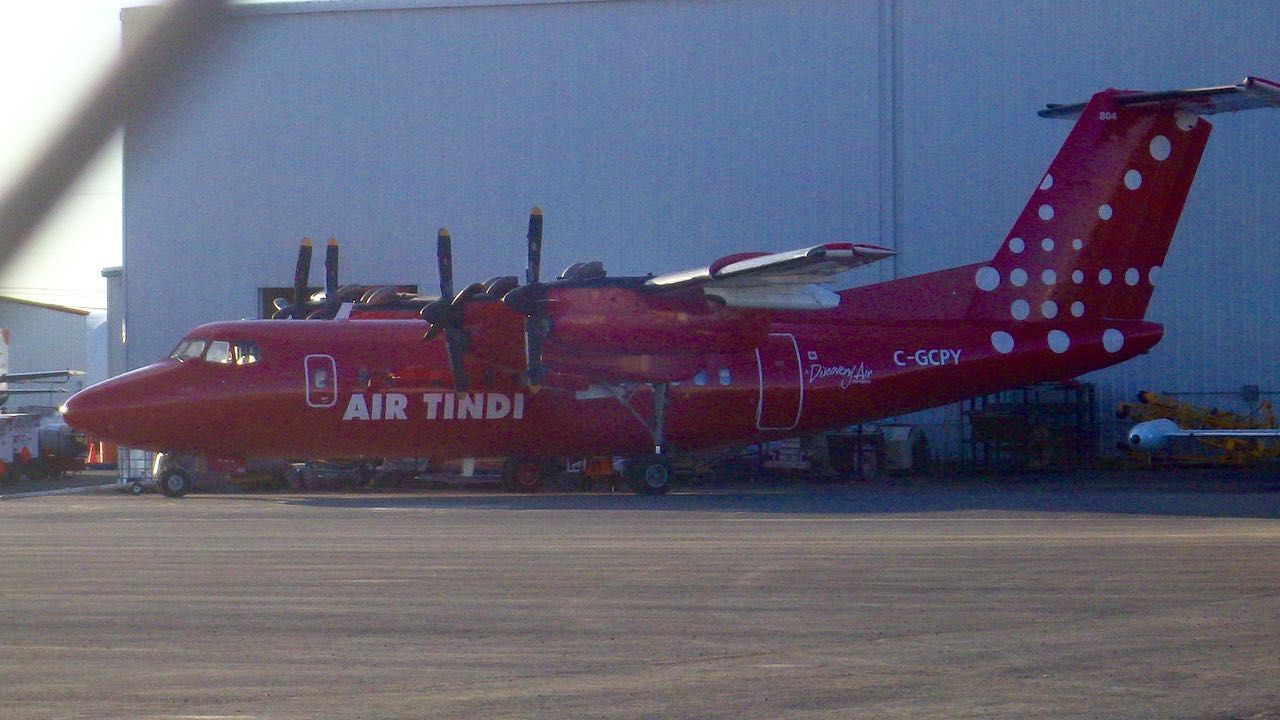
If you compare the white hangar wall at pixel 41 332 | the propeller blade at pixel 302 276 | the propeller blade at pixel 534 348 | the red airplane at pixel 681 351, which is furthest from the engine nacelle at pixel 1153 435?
the propeller blade at pixel 302 276

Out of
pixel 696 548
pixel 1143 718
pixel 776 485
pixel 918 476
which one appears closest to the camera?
pixel 1143 718

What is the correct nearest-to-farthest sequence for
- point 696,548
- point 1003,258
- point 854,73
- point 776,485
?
point 696,548 < point 1003,258 < point 776,485 < point 854,73

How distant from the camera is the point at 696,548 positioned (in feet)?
42.8

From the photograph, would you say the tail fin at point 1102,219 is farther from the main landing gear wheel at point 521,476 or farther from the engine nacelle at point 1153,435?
the main landing gear wheel at point 521,476

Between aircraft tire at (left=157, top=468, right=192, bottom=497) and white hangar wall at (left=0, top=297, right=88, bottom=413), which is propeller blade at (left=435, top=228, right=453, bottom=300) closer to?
aircraft tire at (left=157, top=468, right=192, bottom=497)

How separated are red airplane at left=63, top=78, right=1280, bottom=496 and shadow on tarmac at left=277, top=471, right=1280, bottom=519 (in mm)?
1124

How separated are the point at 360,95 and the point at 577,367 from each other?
13.5m

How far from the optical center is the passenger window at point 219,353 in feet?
69.7

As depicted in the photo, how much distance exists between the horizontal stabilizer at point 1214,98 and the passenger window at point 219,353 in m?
15.6

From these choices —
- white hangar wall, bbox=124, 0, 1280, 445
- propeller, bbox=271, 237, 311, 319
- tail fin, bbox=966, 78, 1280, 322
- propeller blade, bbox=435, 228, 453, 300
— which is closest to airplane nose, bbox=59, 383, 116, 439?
propeller, bbox=271, 237, 311, 319

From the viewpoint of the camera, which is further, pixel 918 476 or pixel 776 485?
pixel 918 476

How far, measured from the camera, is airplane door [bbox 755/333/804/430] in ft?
73.2

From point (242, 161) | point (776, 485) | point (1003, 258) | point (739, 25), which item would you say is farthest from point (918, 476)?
point (242, 161)

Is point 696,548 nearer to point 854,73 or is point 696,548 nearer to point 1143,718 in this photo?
point 1143,718
